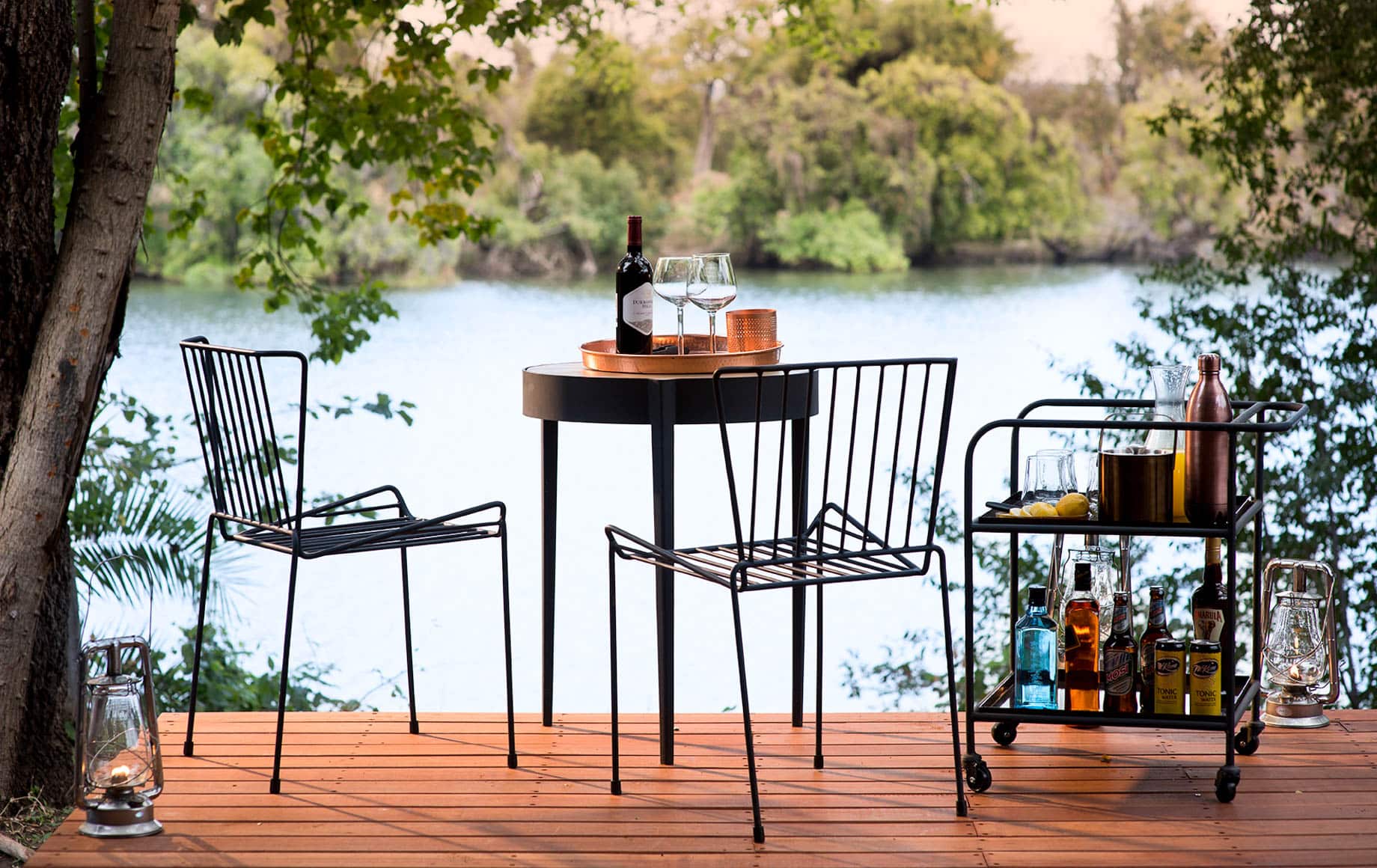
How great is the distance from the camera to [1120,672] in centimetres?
254

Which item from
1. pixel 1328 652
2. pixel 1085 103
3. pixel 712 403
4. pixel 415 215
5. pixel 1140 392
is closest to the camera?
pixel 712 403

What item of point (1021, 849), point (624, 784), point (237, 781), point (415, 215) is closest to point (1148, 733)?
point (1021, 849)

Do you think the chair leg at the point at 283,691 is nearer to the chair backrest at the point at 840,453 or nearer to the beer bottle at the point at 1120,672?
the chair backrest at the point at 840,453

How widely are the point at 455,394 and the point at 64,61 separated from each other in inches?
233

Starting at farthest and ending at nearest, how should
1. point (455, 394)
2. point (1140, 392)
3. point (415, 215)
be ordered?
point (455, 394) → point (1140, 392) → point (415, 215)

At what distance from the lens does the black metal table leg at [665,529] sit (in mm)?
2533

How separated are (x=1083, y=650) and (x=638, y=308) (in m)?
1.04

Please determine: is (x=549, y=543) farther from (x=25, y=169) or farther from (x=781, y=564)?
(x=25, y=169)

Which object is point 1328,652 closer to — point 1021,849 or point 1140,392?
point 1021,849

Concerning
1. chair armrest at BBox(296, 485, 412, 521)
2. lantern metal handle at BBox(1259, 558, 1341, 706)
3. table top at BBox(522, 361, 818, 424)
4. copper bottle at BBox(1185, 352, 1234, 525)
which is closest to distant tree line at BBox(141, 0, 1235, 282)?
lantern metal handle at BBox(1259, 558, 1341, 706)

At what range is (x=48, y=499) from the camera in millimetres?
2668

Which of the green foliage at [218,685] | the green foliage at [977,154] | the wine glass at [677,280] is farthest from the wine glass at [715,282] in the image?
the green foliage at [977,154]

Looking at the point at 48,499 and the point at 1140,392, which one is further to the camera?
the point at 1140,392

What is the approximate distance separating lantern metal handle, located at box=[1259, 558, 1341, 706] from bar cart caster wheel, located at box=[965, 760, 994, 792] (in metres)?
→ 0.87
